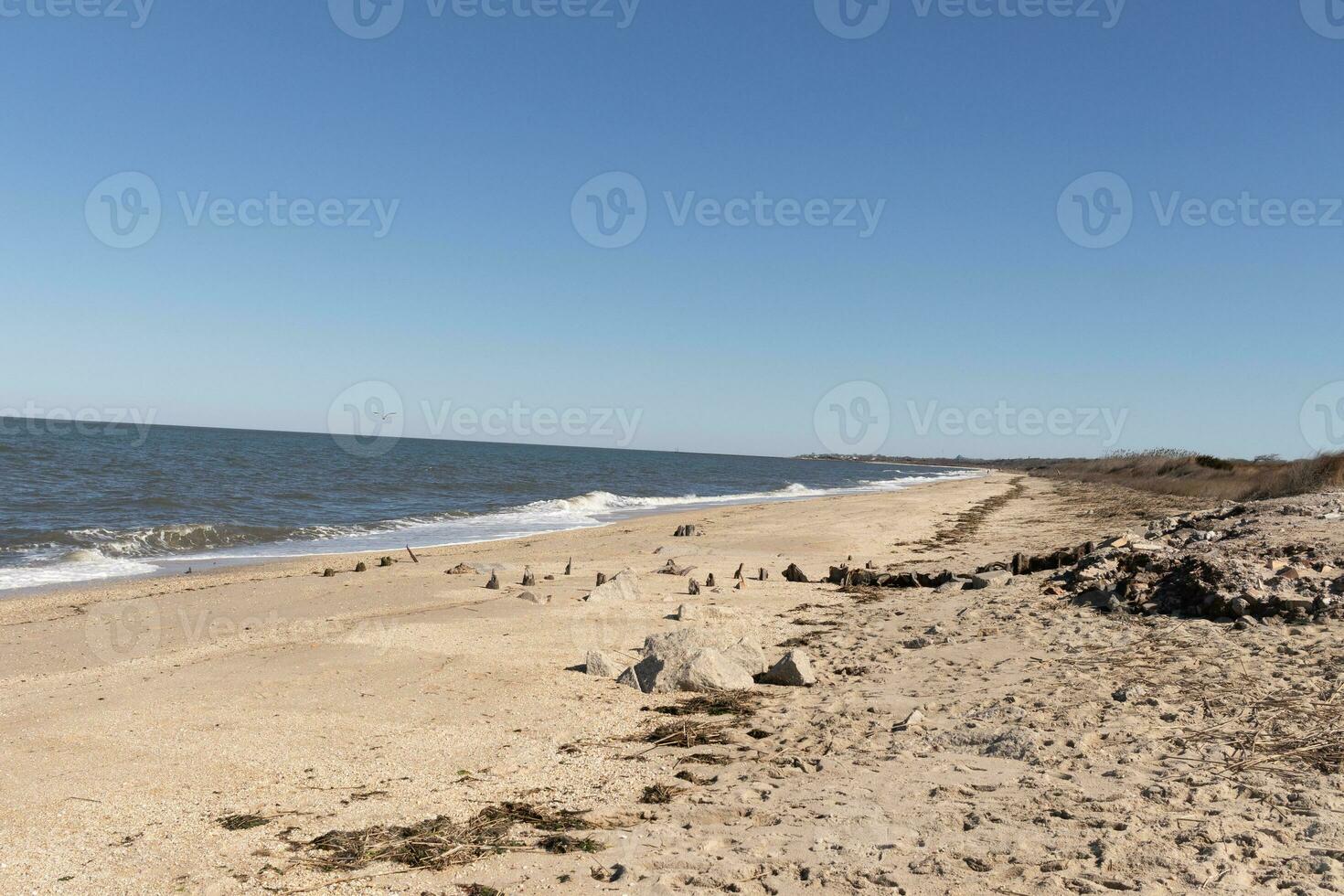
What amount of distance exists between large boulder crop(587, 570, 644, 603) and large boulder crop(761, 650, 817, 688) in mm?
3736

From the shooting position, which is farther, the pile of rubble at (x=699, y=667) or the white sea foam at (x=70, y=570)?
the white sea foam at (x=70, y=570)

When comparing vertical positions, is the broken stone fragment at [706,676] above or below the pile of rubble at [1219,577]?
below

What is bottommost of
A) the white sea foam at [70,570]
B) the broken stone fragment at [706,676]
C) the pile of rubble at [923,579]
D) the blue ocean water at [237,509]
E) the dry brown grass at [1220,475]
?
the white sea foam at [70,570]

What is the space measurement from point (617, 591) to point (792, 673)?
4.11 meters

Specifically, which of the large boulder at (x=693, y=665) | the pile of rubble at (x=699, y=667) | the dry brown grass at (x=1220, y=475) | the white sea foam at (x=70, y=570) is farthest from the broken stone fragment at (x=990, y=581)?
the white sea foam at (x=70, y=570)

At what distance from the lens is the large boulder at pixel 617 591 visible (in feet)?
33.8

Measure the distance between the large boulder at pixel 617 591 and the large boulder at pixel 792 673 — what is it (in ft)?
12.3

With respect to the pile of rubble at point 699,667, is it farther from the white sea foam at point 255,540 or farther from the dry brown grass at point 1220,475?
the dry brown grass at point 1220,475

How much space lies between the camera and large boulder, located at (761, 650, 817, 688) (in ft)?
22.2

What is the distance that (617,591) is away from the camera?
10.5m

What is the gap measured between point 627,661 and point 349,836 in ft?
11.4

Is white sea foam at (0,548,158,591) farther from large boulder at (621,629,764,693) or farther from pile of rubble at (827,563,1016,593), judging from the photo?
pile of rubble at (827,563,1016,593)

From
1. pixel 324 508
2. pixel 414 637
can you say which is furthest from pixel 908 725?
pixel 324 508

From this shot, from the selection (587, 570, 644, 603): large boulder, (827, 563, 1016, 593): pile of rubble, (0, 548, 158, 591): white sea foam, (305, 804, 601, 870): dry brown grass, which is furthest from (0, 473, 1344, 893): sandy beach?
(0, 548, 158, 591): white sea foam
